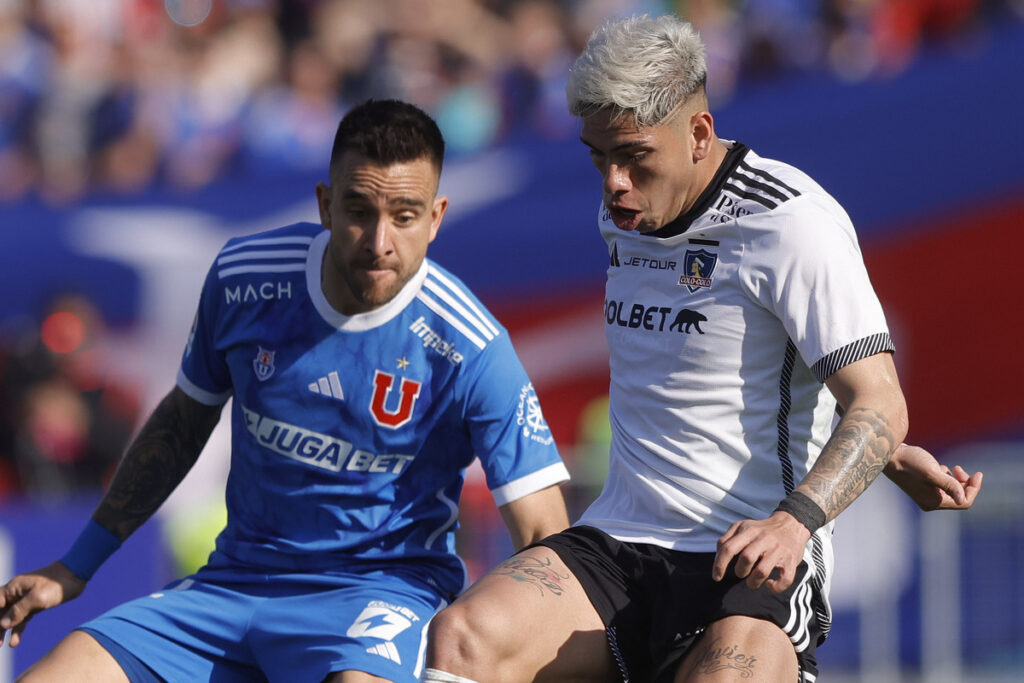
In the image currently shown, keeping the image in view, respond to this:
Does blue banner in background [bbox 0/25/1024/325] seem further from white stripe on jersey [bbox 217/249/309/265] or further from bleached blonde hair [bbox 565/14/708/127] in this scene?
bleached blonde hair [bbox 565/14/708/127]

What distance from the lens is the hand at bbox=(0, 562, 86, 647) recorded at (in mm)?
4137

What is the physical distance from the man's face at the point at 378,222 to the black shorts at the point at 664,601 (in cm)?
92

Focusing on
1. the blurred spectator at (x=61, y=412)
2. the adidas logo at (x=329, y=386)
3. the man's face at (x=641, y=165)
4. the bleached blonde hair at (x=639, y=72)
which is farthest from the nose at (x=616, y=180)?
the blurred spectator at (x=61, y=412)

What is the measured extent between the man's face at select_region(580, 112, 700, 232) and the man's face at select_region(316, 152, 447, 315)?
655 millimetres

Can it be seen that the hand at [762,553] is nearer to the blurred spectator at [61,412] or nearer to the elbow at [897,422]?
the elbow at [897,422]

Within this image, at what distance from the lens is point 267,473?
4199 millimetres

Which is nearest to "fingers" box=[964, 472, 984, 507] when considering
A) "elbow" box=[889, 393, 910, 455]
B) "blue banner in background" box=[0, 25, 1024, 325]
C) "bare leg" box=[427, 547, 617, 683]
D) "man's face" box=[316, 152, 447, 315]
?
"elbow" box=[889, 393, 910, 455]

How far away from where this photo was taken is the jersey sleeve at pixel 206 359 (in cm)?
437

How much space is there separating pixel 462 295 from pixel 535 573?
1.03m

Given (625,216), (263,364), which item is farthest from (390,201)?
(625,216)

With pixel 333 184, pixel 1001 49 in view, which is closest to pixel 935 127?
pixel 1001 49

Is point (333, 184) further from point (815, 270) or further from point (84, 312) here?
point (84, 312)

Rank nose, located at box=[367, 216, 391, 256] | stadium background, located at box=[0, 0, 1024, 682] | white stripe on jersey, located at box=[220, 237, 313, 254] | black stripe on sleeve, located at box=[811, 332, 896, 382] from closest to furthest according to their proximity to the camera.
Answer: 1. black stripe on sleeve, located at box=[811, 332, 896, 382]
2. nose, located at box=[367, 216, 391, 256]
3. white stripe on jersey, located at box=[220, 237, 313, 254]
4. stadium background, located at box=[0, 0, 1024, 682]

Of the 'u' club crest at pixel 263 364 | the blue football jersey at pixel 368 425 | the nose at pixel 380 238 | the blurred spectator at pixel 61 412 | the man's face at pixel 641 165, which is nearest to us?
the man's face at pixel 641 165
